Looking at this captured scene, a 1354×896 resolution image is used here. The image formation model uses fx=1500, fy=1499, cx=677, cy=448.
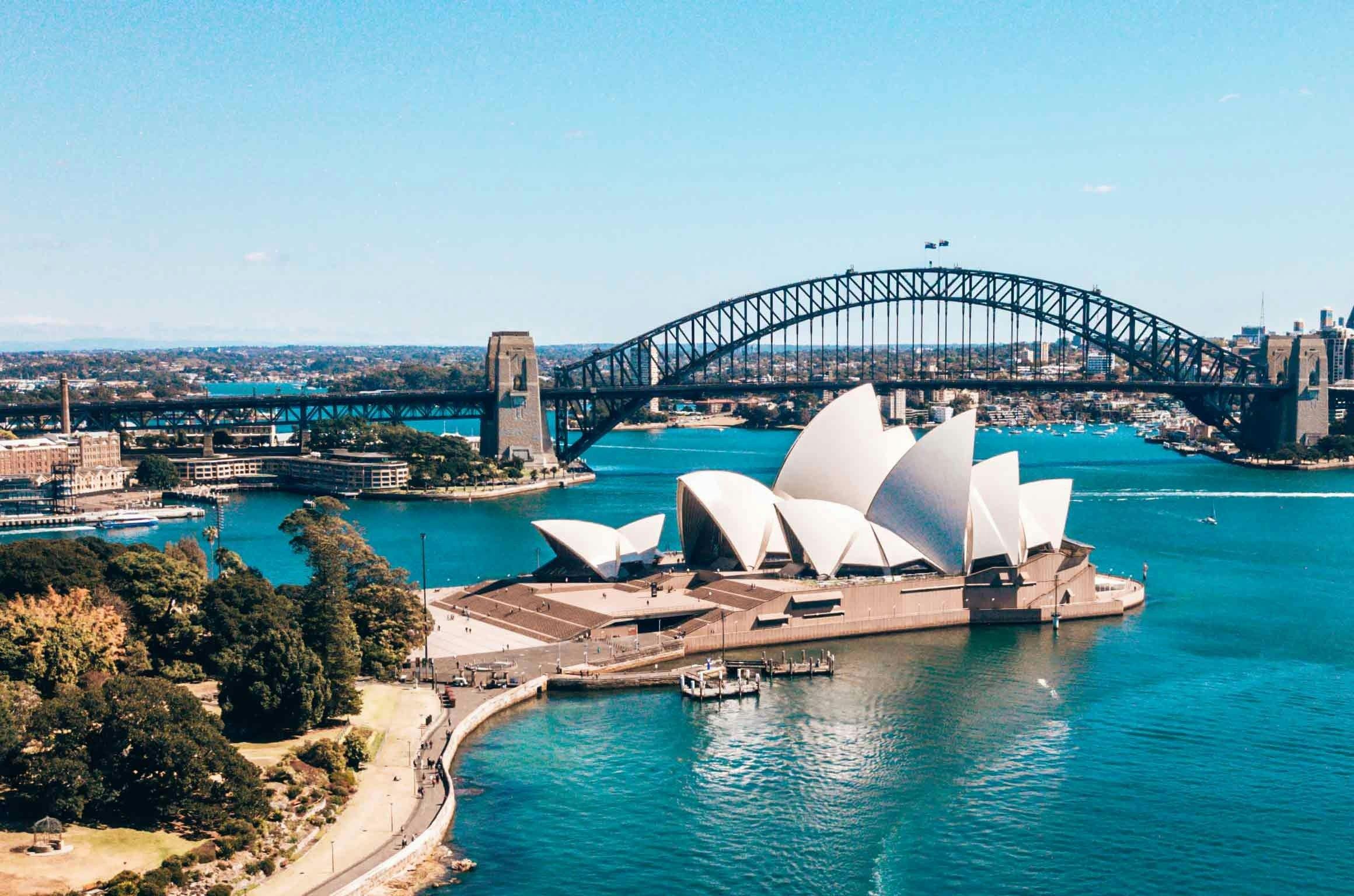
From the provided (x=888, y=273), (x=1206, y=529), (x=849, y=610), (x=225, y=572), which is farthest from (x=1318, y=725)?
(x=888, y=273)

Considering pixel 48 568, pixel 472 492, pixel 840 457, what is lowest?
pixel 472 492

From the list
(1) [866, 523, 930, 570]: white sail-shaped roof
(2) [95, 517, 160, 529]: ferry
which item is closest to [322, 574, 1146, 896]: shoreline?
(1) [866, 523, 930, 570]: white sail-shaped roof

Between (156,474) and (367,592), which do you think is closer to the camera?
(367,592)

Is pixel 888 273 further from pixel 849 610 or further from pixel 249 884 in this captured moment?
pixel 249 884

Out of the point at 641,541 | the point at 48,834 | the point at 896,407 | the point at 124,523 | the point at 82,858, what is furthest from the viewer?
the point at 896,407

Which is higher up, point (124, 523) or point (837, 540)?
point (837, 540)

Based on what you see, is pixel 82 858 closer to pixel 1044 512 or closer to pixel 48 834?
pixel 48 834

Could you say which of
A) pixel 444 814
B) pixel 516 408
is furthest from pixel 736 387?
pixel 444 814
